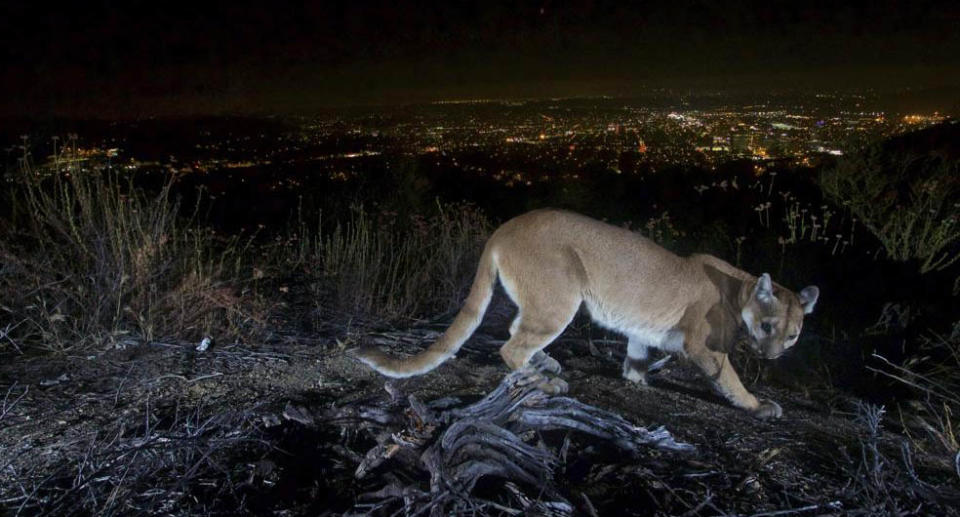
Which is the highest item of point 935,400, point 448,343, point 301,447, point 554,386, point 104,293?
point 104,293

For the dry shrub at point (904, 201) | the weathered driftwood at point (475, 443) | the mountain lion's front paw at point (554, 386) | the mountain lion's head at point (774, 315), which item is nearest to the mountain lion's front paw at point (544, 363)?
the mountain lion's front paw at point (554, 386)

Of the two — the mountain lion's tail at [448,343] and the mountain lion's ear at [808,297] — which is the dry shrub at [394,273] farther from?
the mountain lion's ear at [808,297]

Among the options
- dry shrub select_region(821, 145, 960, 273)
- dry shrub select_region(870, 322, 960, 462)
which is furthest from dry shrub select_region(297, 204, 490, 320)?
dry shrub select_region(821, 145, 960, 273)

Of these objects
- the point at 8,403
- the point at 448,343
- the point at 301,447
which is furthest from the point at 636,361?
the point at 8,403

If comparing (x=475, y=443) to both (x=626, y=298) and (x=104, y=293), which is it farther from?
(x=104, y=293)

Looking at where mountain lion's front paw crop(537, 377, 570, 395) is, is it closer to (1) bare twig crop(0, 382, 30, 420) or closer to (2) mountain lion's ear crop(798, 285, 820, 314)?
(2) mountain lion's ear crop(798, 285, 820, 314)

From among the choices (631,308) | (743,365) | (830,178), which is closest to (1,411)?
(631,308)
